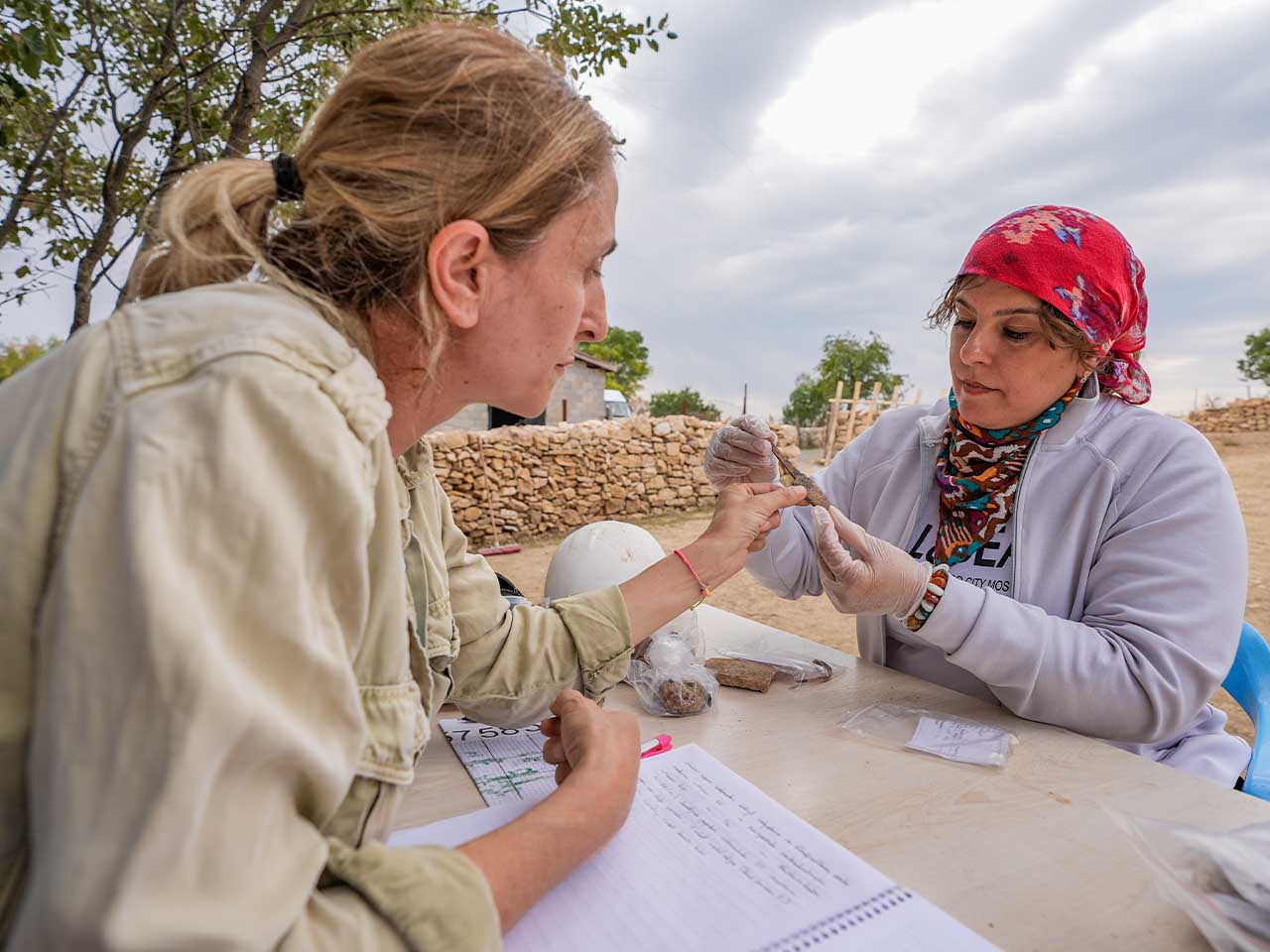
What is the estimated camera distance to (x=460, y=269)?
1140 mm

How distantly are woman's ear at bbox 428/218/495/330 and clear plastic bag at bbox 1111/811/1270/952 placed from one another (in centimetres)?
115

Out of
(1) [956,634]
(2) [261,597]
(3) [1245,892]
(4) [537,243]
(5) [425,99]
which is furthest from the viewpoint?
(1) [956,634]

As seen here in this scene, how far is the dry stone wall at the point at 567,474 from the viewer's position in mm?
11500

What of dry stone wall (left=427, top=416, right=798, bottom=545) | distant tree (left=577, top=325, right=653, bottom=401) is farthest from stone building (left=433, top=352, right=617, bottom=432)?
distant tree (left=577, top=325, right=653, bottom=401)

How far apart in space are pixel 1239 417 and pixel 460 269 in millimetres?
26442

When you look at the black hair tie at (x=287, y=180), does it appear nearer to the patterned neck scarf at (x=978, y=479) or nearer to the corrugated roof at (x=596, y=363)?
the patterned neck scarf at (x=978, y=479)

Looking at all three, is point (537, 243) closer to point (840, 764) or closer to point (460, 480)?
point (840, 764)

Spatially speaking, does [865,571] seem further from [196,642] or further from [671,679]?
[196,642]

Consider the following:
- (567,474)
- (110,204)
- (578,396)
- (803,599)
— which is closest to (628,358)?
(578,396)

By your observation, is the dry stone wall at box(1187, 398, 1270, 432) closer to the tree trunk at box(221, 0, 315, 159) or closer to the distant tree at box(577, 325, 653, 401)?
the tree trunk at box(221, 0, 315, 159)

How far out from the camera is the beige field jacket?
1.89 feet

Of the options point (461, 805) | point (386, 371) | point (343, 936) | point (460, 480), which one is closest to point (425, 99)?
point (386, 371)

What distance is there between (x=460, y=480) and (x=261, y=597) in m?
11.1

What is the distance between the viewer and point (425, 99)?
1.08m
